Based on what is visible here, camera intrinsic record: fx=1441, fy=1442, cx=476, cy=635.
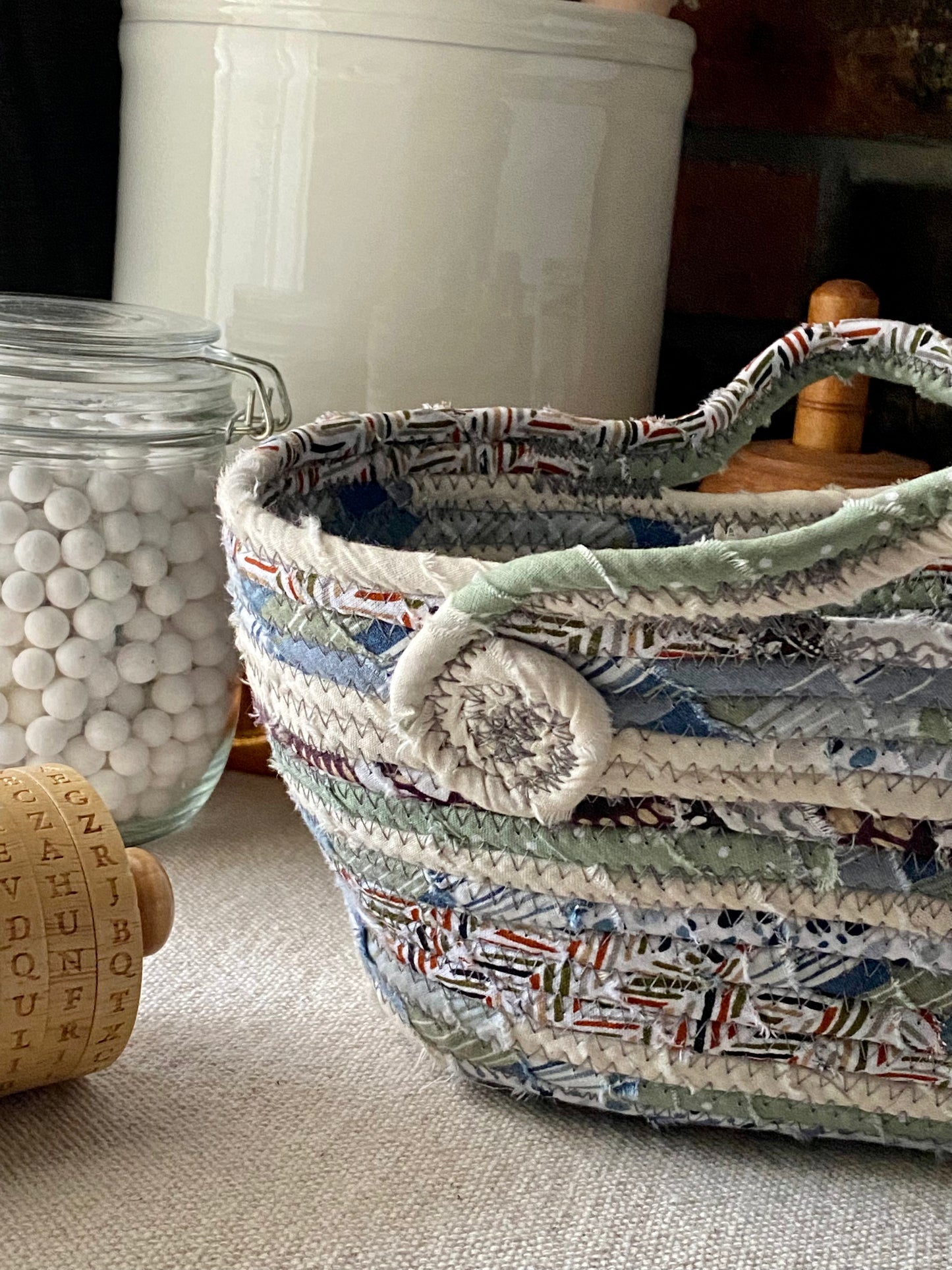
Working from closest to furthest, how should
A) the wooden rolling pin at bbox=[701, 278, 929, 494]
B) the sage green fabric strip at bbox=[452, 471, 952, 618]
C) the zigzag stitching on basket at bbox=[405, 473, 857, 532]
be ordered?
1. the sage green fabric strip at bbox=[452, 471, 952, 618]
2. the zigzag stitching on basket at bbox=[405, 473, 857, 532]
3. the wooden rolling pin at bbox=[701, 278, 929, 494]

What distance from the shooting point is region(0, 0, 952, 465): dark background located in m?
0.68

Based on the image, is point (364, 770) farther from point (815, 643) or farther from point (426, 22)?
point (426, 22)

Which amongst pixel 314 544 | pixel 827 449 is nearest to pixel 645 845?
pixel 314 544

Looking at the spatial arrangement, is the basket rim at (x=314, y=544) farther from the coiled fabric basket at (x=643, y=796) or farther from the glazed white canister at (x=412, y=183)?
the glazed white canister at (x=412, y=183)

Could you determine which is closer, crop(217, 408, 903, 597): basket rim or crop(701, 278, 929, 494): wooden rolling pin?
crop(217, 408, 903, 597): basket rim

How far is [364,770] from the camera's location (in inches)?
13.8

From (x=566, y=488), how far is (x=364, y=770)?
0.52 ft

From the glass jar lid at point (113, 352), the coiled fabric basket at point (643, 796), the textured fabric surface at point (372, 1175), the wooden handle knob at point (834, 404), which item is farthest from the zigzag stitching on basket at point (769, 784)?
the wooden handle knob at point (834, 404)

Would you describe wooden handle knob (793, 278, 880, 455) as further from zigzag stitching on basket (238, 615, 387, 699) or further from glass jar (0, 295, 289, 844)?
zigzag stitching on basket (238, 615, 387, 699)

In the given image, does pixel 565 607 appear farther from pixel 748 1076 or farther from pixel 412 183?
pixel 412 183

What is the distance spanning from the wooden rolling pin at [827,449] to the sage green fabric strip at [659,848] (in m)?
0.29

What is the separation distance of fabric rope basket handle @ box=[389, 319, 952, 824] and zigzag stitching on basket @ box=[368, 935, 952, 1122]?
0.23ft

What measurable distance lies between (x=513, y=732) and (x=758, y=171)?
522 millimetres

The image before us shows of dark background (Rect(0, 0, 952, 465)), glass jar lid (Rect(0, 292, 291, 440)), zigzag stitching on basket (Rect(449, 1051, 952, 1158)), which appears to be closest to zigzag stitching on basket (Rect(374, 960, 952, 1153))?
zigzag stitching on basket (Rect(449, 1051, 952, 1158))
